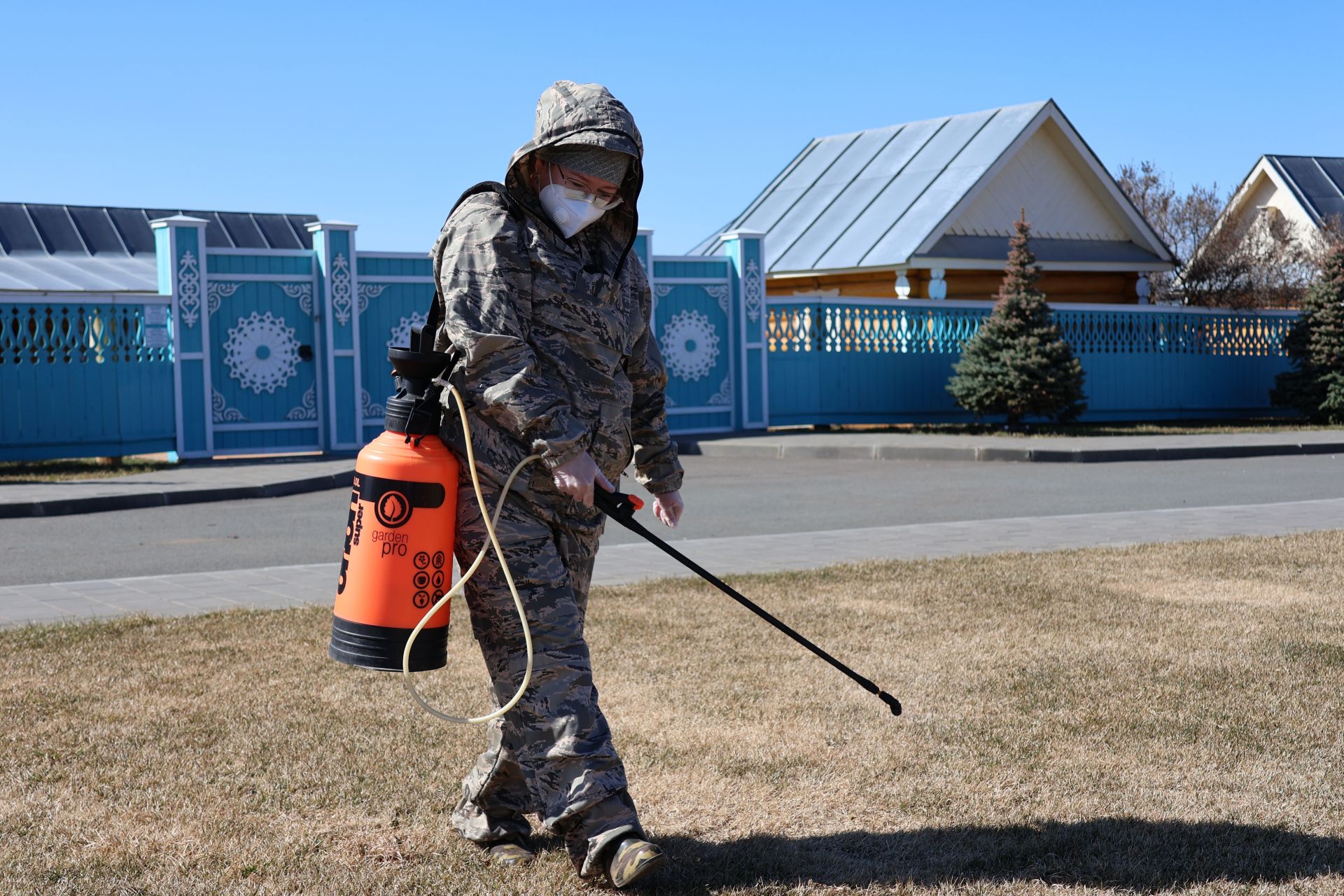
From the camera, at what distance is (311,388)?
17844mm

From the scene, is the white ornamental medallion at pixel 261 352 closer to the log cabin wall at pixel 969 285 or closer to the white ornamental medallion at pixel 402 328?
the white ornamental medallion at pixel 402 328

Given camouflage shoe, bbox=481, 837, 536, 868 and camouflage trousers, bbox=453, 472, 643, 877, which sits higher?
camouflage trousers, bbox=453, 472, 643, 877

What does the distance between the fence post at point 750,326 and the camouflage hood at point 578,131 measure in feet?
A: 56.4

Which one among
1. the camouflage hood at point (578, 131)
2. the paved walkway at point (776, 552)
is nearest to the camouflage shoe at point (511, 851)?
the camouflage hood at point (578, 131)

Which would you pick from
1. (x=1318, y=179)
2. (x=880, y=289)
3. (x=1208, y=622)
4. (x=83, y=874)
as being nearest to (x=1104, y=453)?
(x=880, y=289)

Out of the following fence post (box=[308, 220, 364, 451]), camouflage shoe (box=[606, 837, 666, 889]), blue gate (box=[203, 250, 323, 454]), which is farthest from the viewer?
fence post (box=[308, 220, 364, 451])

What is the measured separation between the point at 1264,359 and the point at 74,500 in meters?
20.1

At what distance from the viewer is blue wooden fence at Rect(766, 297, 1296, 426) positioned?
70.4ft

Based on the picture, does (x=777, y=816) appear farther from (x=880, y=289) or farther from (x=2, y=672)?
(x=880, y=289)

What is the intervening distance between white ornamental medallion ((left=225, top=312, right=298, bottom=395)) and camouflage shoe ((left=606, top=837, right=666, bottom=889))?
15.1m

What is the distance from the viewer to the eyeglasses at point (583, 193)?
3414 mm

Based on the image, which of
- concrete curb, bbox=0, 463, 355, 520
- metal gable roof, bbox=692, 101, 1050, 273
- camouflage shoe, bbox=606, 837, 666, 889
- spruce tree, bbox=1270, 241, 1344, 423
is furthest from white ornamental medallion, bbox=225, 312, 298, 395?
spruce tree, bbox=1270, 241, 1344, 423

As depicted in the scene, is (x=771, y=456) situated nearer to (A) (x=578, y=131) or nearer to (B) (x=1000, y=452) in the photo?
(B) (x=1000, y=452)

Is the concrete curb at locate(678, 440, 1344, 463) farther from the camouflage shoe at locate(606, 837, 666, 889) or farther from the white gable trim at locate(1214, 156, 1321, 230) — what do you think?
the white gable trim at locate(1214, 156, 1321, 230)
